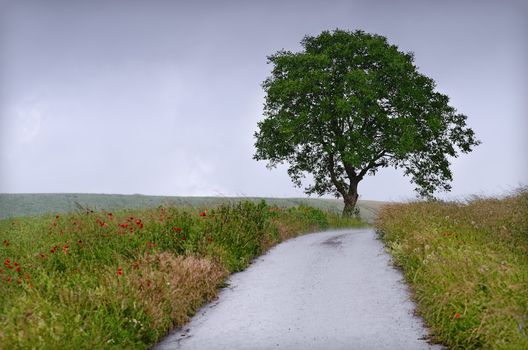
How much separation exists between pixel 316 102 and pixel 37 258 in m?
22.8

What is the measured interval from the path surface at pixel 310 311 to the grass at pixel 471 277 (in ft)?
1.32

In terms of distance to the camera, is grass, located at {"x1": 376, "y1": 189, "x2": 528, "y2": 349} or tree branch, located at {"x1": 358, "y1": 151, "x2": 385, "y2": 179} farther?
tree branch, located at {"x1": 358, "y1": 151, "x2": 385, "y2": 179}

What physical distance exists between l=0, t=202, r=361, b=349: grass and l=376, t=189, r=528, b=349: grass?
410cm

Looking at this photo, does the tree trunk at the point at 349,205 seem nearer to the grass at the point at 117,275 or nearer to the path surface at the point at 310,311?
the grass at the point at 117,275

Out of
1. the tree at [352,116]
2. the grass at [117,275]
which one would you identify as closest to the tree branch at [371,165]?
the tree at [352,116]

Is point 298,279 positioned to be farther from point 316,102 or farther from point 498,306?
point 316,102

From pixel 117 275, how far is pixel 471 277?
5948mm

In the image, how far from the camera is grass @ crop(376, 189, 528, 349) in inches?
256

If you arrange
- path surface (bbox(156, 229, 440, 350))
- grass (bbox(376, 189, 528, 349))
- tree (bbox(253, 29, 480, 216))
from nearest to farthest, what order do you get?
grass (bbox(376, 189, 528, 349))
path surface (bbox(156, 229, 440, 350))
tree (bbox(253, 29, 480, 216))

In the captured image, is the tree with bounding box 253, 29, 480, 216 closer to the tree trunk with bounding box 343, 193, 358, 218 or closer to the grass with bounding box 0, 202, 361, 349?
the tree trunk with bounding box 343, 193, 358, 218

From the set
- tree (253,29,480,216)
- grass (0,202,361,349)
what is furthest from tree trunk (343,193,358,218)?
grass (0,202,361,349)

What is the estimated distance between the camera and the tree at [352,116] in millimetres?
29234

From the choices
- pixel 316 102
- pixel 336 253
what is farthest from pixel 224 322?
pixel 316 102

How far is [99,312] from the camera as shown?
691 cm
